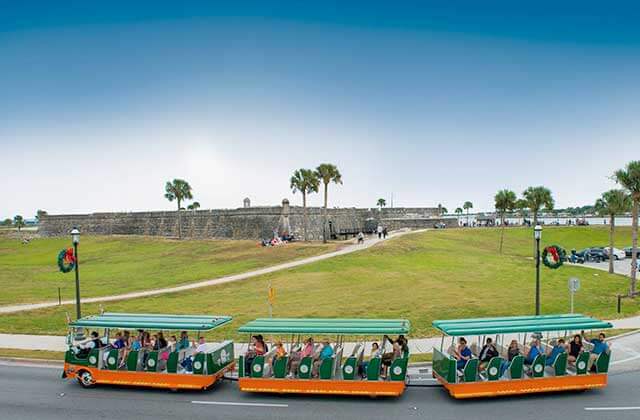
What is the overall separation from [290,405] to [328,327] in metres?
2.27

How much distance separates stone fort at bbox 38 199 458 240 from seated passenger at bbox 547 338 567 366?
5326cm

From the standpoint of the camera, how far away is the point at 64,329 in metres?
22.8

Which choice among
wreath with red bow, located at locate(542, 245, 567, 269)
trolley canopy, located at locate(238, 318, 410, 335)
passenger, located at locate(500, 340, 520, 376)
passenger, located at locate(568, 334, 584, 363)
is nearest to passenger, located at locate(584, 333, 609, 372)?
passenger, located at locate(568, 334, 584, 363)

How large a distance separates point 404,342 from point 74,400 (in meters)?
9.38

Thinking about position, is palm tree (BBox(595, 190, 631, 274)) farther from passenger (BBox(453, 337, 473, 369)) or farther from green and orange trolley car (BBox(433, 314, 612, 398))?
passenger (BBox(453, 337, 473, 369))

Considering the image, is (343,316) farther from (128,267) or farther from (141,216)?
(141,216)

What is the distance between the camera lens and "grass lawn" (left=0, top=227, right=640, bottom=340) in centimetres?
2425

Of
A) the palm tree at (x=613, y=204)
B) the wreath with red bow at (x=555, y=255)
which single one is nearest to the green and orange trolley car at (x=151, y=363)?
the wreath with red bow at (x=555, y=255)

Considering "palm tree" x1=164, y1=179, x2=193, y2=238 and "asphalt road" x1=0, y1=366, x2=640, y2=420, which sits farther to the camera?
"palm tree" x1=164, y1=179, x2=193, y2=238

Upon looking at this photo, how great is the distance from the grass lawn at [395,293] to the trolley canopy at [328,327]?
6.45m

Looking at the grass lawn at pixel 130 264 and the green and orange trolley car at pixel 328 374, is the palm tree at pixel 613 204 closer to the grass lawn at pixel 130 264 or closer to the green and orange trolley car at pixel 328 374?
the grass lawn at pixel 130 264

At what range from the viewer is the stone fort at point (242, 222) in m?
68.1

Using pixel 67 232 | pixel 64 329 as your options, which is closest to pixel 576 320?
pixel 64 329

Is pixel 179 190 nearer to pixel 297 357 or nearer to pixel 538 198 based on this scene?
pixel 538 198
